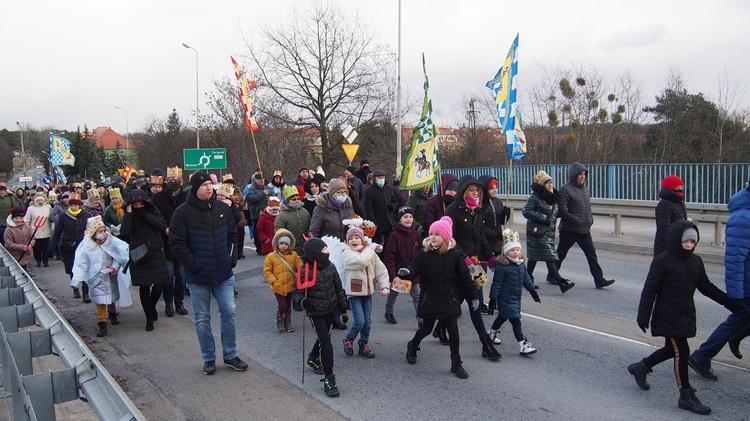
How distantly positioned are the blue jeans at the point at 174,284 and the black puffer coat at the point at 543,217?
523 cm

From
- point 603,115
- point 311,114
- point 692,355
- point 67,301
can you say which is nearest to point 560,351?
point 692,355

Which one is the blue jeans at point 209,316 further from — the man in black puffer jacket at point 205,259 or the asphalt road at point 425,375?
the asphalt road at point 425,375

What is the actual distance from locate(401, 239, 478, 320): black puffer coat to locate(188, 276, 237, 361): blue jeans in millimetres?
1812

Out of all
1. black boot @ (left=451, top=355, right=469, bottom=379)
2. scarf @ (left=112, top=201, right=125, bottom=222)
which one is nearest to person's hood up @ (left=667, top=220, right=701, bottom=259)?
black boot @ (left=451, top=355, right=469, bottom=379)

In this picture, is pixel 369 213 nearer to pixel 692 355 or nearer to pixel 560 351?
pixel 560 351

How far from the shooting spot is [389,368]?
6.36 metres

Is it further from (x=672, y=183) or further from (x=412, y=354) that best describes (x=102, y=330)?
(x=672, y=183)

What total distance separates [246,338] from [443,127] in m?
28.8

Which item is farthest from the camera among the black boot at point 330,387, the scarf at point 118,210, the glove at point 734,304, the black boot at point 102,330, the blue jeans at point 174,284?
the scarf at point 118,210

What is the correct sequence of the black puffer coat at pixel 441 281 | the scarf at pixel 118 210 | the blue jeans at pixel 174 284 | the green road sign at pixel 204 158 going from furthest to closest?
the green road sign at pixel 204 158 < the scarf at pixel 118 210 < the blue jeans at pixel 174 284 < the black puffer coat at pixel 441 281

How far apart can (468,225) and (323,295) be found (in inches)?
94.0

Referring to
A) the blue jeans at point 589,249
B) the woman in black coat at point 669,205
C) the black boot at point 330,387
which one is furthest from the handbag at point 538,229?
the black boot at point 330,387

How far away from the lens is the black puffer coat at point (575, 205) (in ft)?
32.0

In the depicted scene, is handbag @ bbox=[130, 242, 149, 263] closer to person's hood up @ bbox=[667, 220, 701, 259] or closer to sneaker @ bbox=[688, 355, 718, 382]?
person's hood up @ bbox=[667, 220, 701, 259]
